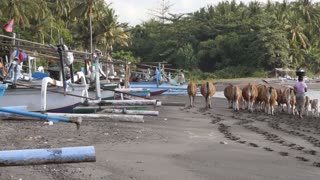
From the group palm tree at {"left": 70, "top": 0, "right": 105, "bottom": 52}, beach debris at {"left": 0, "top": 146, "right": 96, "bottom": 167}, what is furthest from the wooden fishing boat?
beach debris at {"left": 0, "top": 146, "right": 96, "bottom": 167}

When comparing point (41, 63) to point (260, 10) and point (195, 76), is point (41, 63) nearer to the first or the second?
point (195, 76)

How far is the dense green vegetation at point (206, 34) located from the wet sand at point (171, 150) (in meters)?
36.6

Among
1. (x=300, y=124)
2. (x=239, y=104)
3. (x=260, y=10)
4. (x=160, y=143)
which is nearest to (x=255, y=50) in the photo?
(x=260, y=10)

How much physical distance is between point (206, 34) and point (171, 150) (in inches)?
2623

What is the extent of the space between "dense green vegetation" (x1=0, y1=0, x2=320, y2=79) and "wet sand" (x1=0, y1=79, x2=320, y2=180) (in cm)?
3658

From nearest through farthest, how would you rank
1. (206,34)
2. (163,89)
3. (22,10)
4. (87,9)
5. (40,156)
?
(40,156) < (163,89) < (22,10) < (87,9) < (206,34)

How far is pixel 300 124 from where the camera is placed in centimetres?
1766

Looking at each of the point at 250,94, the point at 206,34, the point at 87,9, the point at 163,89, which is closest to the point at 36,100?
the point at 250,94

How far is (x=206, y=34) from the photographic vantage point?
7506cm

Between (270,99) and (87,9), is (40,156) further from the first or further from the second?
(87,9)

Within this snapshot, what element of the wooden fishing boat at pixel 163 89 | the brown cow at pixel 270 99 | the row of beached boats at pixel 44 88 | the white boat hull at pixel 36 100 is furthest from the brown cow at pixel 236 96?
the white boat hull at pixel 36 100

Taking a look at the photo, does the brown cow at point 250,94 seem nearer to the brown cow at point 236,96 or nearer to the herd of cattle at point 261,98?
the herd of cattle at point 261,98

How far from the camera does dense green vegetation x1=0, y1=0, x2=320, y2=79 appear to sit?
173 feet

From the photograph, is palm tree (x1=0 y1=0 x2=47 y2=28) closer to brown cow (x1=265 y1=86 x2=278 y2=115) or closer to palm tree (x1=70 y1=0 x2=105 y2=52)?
palm tree (x1=70 y1=0 x2=105 y2=52)
